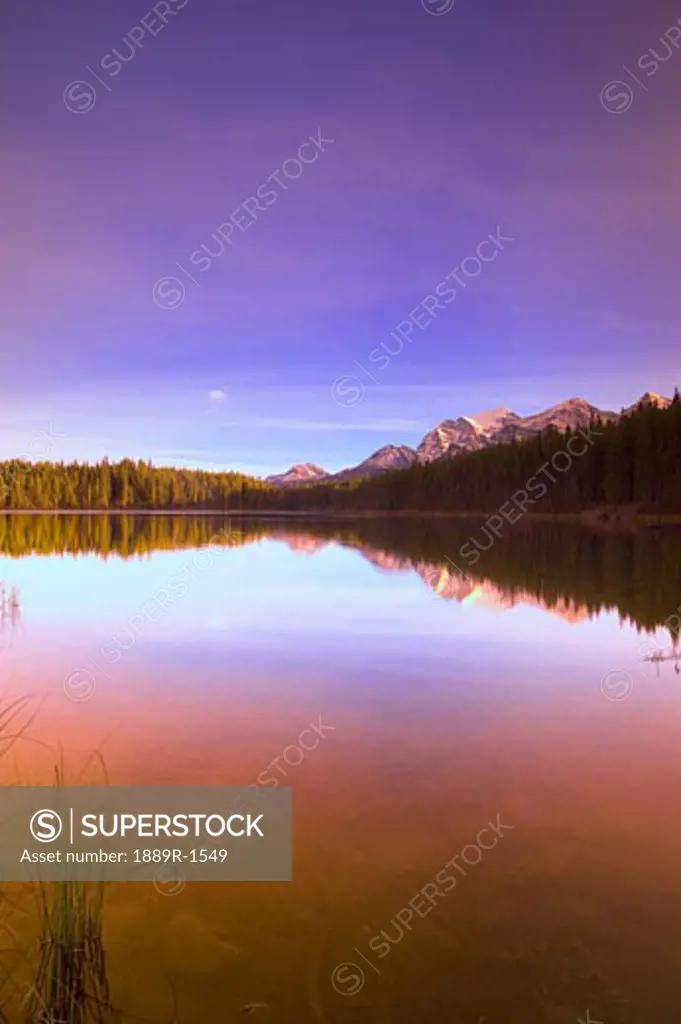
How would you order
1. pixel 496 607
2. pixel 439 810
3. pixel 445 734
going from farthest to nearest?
pixel 496 607 < pixel 445 734 < pixel 439 810

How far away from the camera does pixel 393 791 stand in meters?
7.78

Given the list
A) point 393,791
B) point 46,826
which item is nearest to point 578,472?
point 393,791

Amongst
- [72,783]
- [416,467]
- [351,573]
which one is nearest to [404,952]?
[72,783]

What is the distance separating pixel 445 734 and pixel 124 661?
8.15 m

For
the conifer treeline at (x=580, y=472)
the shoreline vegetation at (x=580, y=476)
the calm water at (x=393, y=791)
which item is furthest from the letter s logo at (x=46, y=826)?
the conifer treeline at (x=580, y=472)

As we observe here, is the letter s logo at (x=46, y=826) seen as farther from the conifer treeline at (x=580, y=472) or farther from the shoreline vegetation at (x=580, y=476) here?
the conifer treeline at (x=580, y=472)

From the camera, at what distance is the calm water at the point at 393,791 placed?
15.6ft

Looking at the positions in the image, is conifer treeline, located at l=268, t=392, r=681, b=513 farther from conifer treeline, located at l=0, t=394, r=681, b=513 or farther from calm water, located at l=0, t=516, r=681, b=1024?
calm water, located at l=0, t=516, r=681, b=1024

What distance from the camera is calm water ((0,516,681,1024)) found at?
15.6ft

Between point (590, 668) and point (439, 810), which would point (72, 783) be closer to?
point (439, 810)

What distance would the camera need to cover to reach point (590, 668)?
1423 centimetres

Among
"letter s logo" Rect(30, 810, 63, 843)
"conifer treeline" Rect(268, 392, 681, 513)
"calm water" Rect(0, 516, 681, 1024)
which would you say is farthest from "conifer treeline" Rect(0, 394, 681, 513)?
"letter s logo" Rect(30, 810, 63, 843)

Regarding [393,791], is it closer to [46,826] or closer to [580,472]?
[46,826]

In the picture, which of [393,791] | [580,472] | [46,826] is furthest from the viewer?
[580,472]
